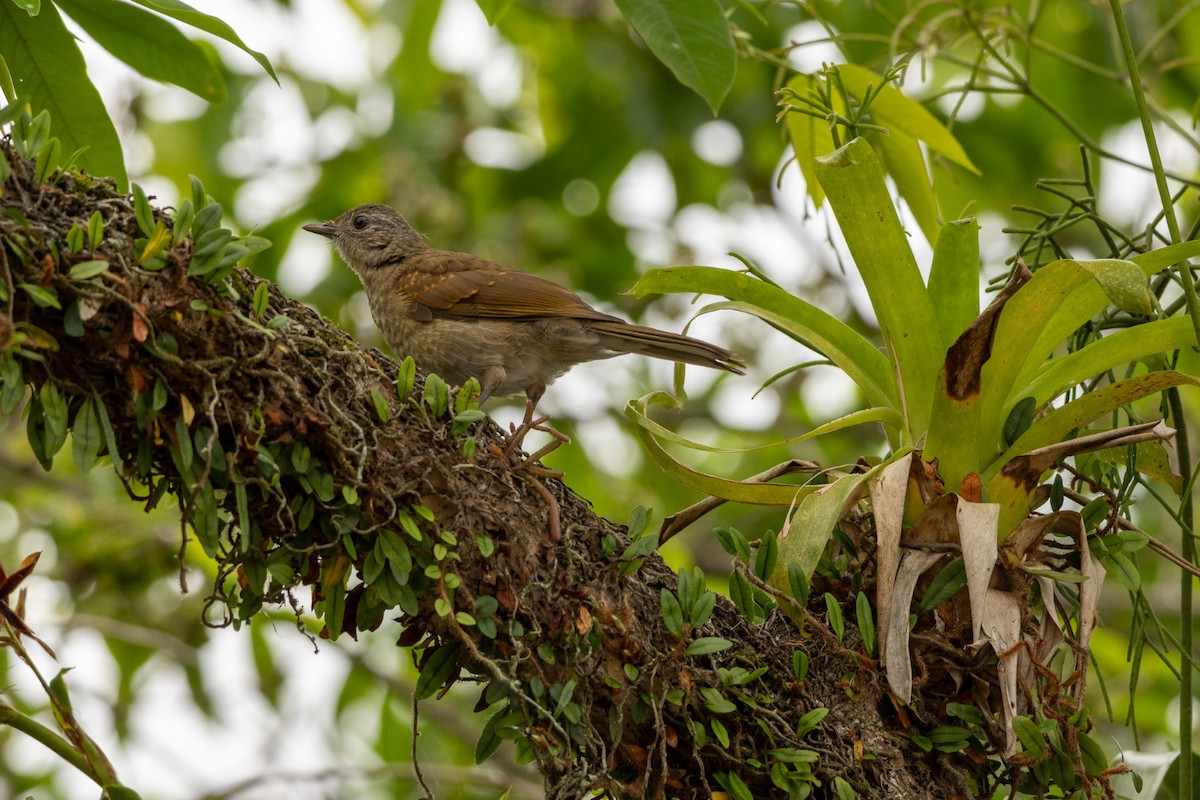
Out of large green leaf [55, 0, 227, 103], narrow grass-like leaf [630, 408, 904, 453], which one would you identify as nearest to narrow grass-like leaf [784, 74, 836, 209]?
narrow grass-like leaf [630, 408, 904, 453]

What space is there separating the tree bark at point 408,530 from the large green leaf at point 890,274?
0.51 metres

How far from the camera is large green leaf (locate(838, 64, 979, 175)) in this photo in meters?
3.02

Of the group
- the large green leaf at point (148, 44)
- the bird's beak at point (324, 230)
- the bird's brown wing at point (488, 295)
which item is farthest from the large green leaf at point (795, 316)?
the bird's beak at point (324, 230)

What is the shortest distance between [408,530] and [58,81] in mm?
1230

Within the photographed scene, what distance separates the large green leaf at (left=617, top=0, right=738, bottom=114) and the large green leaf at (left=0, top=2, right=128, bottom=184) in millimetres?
1059

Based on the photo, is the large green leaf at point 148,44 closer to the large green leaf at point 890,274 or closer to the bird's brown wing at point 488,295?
the large green leaf at point 890,274

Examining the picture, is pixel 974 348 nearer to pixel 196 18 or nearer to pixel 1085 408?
pixel 1085 408

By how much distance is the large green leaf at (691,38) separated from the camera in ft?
7.88

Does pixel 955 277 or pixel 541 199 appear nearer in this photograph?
pixel 955 277

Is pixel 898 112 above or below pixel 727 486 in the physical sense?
above

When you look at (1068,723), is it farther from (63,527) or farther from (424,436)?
(63,527)

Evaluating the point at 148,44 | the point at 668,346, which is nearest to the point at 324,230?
the point at 668,346

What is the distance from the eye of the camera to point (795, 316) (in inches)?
98.1

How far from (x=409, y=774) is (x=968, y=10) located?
9.43ft
